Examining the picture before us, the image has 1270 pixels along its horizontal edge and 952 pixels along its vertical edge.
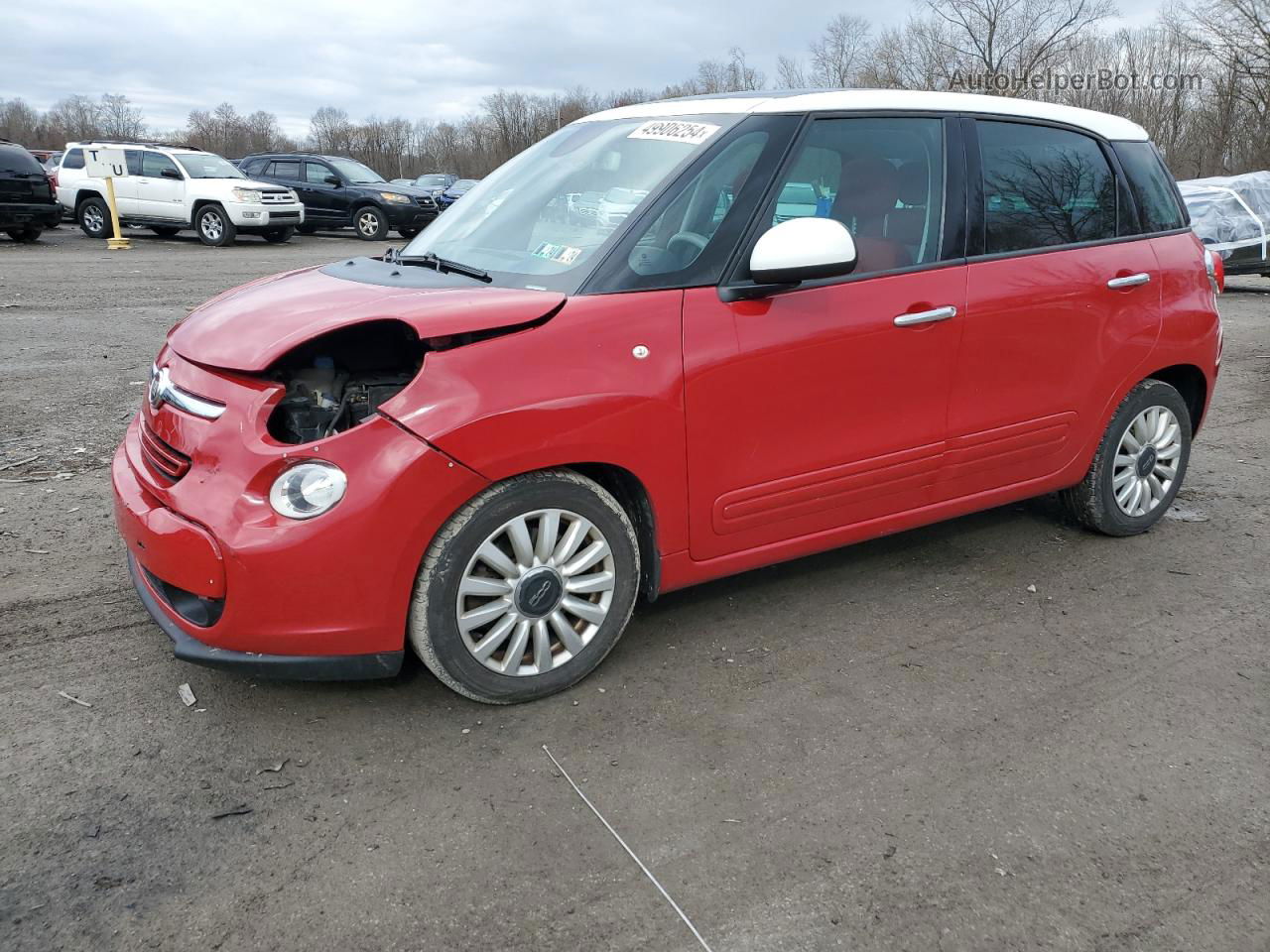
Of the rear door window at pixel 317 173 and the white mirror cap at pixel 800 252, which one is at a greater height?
the rear door window at pixel 317 173

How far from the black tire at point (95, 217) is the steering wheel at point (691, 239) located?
2059cm

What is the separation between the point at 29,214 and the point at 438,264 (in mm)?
18007

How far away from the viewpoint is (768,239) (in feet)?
10.6

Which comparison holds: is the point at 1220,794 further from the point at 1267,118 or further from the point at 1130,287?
the point at 1267,118

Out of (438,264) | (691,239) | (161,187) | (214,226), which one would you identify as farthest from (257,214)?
(691,239)

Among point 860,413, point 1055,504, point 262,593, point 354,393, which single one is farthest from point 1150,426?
point 262,593

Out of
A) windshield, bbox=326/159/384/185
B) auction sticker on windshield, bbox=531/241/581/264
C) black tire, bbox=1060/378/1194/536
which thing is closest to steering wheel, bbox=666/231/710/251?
auction sticker on windshield, bbox=531/241/581/264

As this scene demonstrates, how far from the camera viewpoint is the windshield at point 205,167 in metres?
19.8

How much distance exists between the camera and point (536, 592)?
3.11 m

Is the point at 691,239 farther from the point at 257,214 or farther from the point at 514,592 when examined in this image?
the point at 257,214

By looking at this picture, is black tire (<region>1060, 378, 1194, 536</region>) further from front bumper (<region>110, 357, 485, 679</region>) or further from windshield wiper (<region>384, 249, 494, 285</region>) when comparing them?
front bumper (<region>110, 357, 485, 679</region>)

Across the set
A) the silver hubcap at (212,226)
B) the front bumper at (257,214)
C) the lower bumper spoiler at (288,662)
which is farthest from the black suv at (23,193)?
the lower bumper spoiler at (288,662)

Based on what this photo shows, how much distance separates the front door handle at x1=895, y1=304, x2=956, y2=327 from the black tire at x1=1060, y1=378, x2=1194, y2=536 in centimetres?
123

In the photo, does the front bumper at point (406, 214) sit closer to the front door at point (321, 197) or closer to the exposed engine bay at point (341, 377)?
the front door at point (321, 197)
